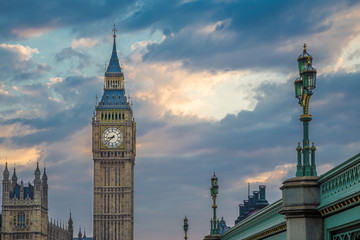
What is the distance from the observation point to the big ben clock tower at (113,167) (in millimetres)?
160875

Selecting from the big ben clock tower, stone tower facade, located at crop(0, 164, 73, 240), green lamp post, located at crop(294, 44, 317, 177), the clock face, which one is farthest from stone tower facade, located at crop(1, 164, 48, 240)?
green lamp post, located at crop(294, 44, 317, 177)

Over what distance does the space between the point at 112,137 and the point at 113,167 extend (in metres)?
5.99

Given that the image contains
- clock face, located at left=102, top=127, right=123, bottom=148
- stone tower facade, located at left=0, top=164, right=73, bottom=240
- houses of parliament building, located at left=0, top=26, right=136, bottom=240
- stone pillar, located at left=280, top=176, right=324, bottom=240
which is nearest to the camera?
stone pillar, located at left=280, top=176, right=324, bottom=240

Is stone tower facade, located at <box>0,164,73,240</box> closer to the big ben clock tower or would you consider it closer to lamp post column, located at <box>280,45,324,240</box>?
the big ben clock tower

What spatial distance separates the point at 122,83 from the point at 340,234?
15730 cm

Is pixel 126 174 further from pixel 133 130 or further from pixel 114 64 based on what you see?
pixel 114 64

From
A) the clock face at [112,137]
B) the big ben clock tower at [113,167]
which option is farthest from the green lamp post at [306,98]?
the clock face at [112,137]

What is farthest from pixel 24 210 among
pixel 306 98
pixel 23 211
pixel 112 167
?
pixel 306 98

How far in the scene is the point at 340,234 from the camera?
18.2 meters

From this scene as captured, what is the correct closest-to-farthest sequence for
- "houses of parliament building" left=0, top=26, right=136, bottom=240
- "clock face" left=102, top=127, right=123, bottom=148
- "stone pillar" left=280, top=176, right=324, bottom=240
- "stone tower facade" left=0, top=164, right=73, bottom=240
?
"stone pillar" left=280, top=176, right=324, bottom=240, "stone tower facade" left=0, top=164, right=73, bottom=240, "houses of parliament building" left=0, top=26, right=136, bottom=240, "clock face" left=102, top=127, right=123, bottom=148

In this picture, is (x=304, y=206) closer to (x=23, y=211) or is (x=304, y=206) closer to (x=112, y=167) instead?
(x=23, y=211)

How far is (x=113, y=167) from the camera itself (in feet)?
537

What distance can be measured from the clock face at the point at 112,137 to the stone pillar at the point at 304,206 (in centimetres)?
14646

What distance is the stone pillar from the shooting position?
19016 millimetres
